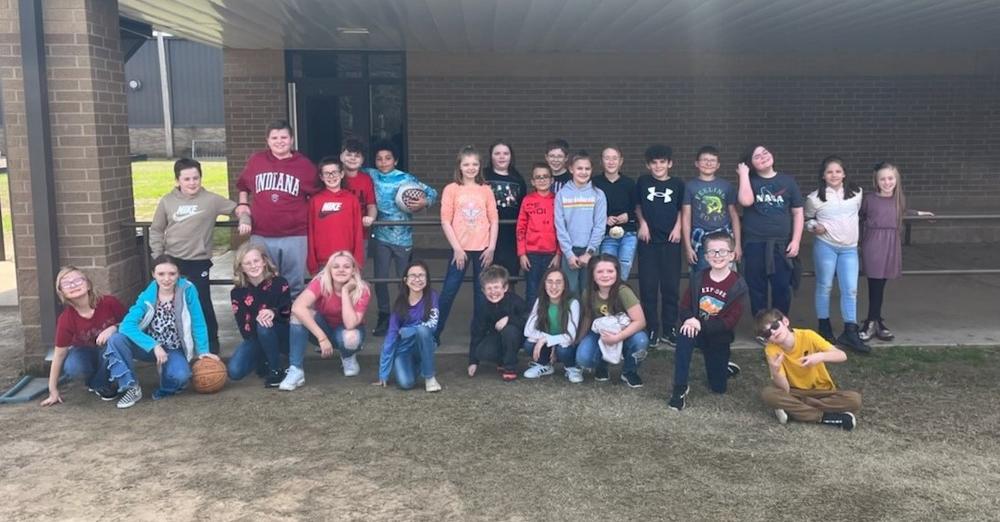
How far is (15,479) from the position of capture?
152 inches

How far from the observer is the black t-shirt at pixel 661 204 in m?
5.67

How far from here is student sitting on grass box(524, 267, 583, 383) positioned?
17.0 ft

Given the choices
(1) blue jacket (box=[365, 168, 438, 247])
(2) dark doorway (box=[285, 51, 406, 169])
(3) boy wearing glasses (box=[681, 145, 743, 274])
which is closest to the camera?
(3) boy wearing glasses (box=[681, 145, 743, 274])

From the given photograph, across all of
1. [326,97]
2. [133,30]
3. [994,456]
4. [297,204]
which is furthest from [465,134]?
[994,456]

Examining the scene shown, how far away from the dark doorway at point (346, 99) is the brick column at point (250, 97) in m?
0.25

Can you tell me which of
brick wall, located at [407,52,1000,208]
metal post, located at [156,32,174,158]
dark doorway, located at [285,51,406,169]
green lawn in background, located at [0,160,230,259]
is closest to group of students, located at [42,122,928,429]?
brick wall, located at [407,52,1000,208]

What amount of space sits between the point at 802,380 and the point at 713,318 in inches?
24.5

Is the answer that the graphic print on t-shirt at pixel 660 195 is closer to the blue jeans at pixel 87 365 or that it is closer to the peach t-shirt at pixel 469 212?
the peach t-shirt at pixel 469 212

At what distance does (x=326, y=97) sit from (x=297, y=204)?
5.58 metres

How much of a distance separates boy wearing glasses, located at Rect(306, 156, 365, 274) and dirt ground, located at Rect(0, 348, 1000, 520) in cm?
93

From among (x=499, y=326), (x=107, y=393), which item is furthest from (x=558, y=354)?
(x=107, y=393)

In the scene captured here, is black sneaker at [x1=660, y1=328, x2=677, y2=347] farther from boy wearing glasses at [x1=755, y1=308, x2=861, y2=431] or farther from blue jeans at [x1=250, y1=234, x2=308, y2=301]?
blue jeans at [x1=250, y1=234, x2=308, y2=301]

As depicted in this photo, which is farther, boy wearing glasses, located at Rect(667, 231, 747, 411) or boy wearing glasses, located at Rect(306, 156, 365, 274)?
boy wearing glasses, located at Rect(306, 156, 365, 274)

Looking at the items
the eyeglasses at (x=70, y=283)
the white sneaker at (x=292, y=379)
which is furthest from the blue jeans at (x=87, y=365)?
the white sneaker at (x=292, y=379)
